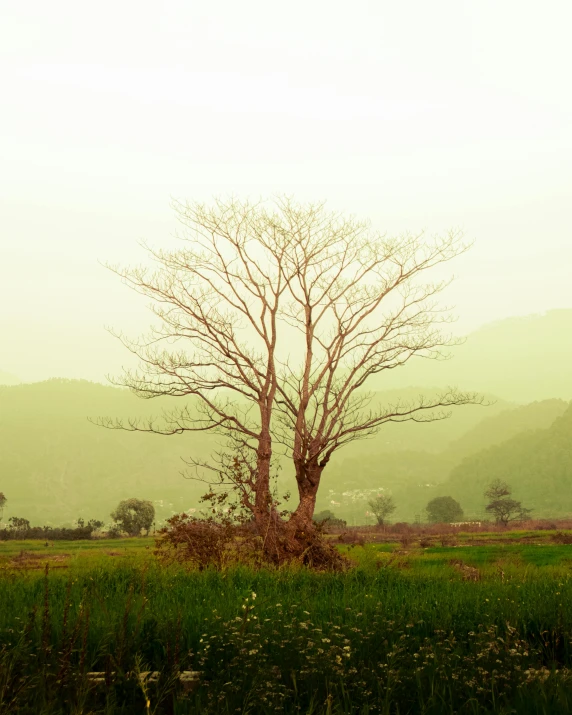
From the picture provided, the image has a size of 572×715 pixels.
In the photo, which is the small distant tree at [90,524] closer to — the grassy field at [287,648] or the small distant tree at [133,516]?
the small distant tree at [133,516]

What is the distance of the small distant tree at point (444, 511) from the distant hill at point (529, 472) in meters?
17.2

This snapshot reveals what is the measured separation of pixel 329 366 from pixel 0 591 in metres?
14.3

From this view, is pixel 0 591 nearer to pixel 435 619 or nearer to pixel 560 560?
pixel 435 619

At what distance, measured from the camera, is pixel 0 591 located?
11.0 metres

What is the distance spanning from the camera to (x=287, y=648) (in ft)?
22.9

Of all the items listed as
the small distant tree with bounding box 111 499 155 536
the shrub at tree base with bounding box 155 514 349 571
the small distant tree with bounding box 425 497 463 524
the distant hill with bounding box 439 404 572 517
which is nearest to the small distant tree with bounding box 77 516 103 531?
the small distant tree with bounding box 111 499 155 536

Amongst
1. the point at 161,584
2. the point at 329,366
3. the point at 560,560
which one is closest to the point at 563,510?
the point at 560,560

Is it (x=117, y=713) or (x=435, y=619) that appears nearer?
(x=117, y=713)

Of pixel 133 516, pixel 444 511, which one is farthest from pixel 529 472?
pixel 133 516

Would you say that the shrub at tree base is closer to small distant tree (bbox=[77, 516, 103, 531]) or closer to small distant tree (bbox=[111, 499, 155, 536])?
small distant tree (bbox=[77, 516, 103, 531])

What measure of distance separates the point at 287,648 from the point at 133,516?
79.2 m

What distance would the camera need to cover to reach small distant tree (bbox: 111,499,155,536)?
265 ft

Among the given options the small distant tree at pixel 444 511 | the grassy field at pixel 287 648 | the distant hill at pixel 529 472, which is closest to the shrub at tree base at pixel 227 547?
the grassy field at pixel 287 648

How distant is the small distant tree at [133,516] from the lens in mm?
80875
